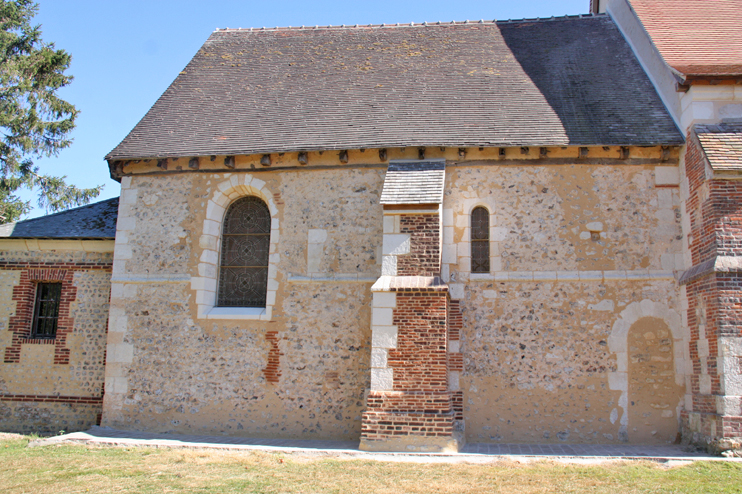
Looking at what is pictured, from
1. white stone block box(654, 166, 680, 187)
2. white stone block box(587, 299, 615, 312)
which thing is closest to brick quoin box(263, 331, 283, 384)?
white stone block box(587, 299, 615, 312)

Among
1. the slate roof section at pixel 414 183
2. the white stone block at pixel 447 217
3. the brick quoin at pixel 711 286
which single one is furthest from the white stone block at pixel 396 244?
the brick quoin at pixel 711 286

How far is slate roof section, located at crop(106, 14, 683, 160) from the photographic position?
8.59 meters

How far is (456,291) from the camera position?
319 inches

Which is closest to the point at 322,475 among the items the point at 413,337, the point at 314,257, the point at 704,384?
the point at 413,337

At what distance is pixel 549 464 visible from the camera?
6148 millimetres

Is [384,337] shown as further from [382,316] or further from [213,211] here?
[213,211]

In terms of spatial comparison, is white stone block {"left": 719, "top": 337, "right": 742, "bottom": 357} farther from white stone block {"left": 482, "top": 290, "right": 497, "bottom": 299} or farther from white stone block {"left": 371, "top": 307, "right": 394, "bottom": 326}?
white stone block {"left": 371, "top": 307, "right": 394, "bottom": 326}

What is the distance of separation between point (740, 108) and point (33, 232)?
11.7 meters

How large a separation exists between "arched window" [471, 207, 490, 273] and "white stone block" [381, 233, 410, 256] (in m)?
1.26

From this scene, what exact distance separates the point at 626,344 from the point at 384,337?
354 cm

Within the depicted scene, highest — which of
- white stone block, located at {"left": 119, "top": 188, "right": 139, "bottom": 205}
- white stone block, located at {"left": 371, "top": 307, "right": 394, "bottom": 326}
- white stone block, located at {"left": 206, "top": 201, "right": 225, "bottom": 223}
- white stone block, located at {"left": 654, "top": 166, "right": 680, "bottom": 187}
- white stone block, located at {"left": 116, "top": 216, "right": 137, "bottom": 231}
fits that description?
white stone block, located at {"left": 654, "top": 166, "right": 680, "bottom": 187}

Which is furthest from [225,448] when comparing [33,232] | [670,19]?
[670,19]

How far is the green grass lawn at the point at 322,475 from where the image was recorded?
5.35 m

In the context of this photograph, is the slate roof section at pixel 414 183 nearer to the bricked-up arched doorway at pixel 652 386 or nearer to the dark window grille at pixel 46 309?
the bricked-up arched doorway at pixel 652 386
